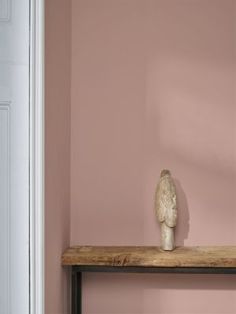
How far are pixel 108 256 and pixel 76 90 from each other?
2.33 ft

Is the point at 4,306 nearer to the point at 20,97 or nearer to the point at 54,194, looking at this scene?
the point at 54,194

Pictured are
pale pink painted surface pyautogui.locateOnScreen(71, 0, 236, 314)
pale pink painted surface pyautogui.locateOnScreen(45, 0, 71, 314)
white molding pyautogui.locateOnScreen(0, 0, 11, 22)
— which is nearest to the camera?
white molding pyautogui.locateOnScreen(0, 0, 11, 22)

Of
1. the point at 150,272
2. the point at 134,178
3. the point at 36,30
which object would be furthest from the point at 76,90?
the point at 150,272

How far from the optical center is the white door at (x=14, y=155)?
4.66ft

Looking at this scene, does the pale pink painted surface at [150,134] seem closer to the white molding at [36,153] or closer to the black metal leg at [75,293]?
the black metal leg at [75,293]

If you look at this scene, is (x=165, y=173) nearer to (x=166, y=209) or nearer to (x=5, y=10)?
(x=166, y=209)

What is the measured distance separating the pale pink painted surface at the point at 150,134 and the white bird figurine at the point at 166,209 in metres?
0.12

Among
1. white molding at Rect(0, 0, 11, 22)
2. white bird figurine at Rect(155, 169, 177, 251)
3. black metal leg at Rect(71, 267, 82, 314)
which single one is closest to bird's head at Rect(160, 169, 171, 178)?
white bird figurine at Rect(155, 169, 177, 251)

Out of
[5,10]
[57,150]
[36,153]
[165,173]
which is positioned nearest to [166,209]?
[165,173]

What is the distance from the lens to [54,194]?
1714mm

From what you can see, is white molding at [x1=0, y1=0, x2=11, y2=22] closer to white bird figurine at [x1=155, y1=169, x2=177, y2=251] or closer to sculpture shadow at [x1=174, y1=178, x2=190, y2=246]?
white bird figurine at [x1=155, y1=169, x2=177, y2=251]

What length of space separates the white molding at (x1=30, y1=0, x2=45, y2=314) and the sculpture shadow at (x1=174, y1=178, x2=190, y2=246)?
0.75 meters

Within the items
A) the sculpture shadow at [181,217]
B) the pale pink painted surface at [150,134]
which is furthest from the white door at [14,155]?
the sculpture shadow at [181,217]

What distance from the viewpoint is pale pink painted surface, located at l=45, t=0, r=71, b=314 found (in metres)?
1.60
